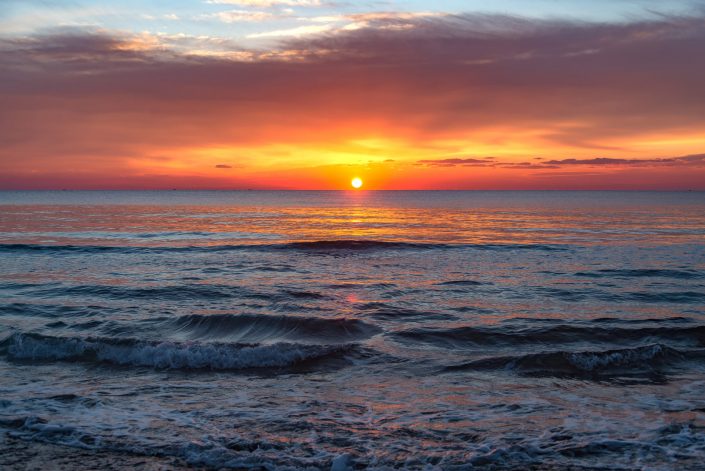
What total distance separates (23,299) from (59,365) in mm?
8792

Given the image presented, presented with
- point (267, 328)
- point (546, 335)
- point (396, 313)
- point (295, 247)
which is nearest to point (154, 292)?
point (267, 328)

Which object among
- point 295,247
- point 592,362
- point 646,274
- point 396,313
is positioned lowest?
point 592,362

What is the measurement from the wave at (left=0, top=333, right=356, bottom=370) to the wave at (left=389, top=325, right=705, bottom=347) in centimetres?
251

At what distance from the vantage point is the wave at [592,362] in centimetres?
1222

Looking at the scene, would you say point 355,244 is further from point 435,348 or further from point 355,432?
point 355,432

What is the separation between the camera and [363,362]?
1283 cm

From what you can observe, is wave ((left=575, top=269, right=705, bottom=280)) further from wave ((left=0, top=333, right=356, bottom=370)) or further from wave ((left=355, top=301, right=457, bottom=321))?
wave ((left=0, top=333, right=356, bottom=370))

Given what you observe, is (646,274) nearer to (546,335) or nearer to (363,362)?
(546,335)

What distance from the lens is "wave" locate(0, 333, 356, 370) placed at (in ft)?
42.6

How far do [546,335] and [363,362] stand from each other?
550 cm

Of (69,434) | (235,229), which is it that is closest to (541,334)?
(69,434)

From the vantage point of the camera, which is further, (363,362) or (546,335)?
(546,335)

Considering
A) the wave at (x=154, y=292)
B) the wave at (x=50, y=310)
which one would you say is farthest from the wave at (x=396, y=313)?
the wave at (x=50, y=310)

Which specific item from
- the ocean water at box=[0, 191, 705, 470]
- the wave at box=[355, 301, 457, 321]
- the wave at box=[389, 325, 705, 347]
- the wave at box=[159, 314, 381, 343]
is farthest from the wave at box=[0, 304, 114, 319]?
the wave at box=[389, 325, 705, 347]
